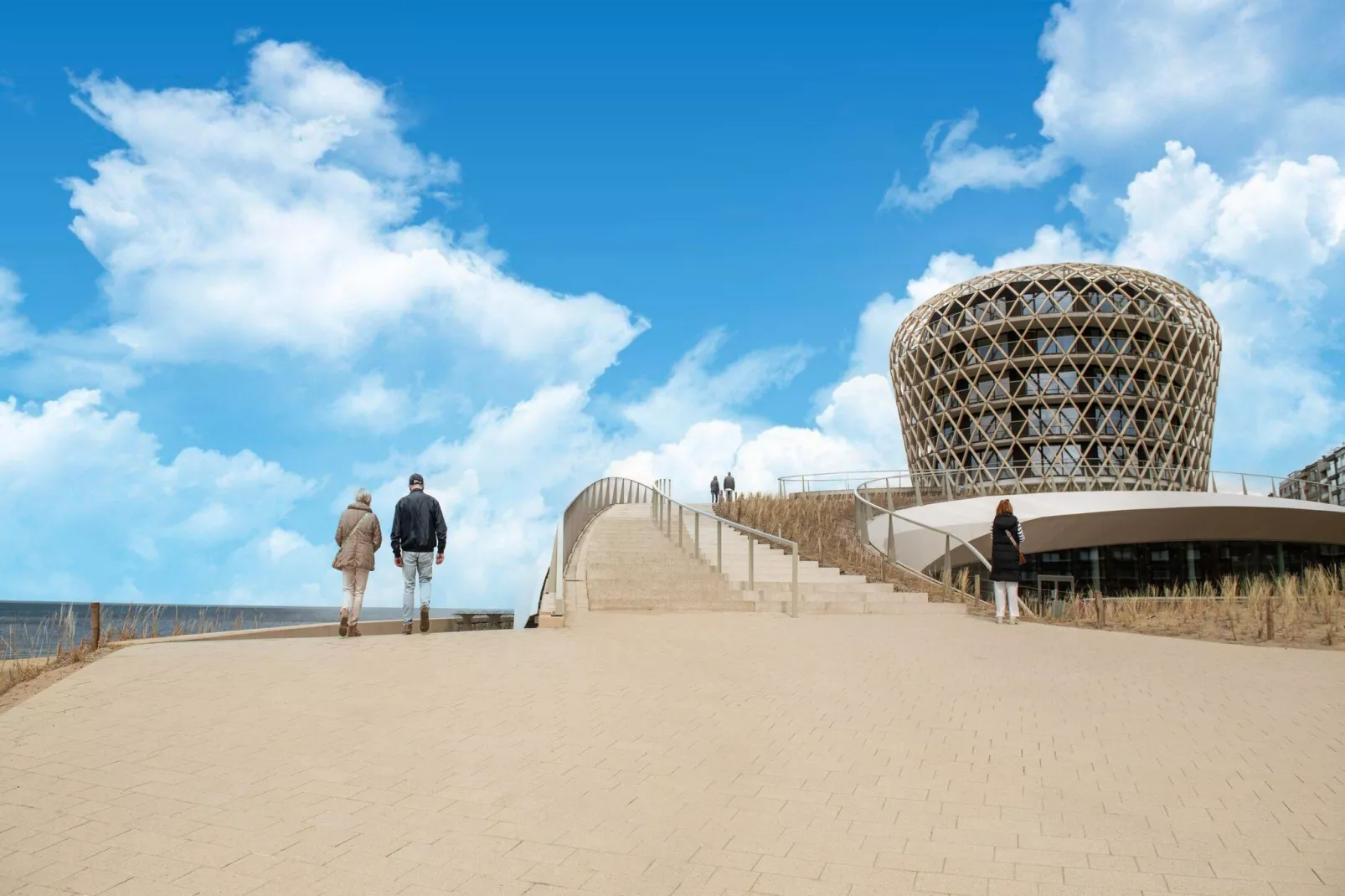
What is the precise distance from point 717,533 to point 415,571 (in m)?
6.38

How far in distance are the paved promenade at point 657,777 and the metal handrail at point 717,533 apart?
4.61m

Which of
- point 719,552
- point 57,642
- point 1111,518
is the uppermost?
point 1111,518

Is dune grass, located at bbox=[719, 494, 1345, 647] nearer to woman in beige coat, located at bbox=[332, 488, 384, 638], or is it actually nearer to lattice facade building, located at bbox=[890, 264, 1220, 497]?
woman in beige coat, located at bbox=[332, 488, 384, 638]

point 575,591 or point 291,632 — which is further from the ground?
A: point 575,591

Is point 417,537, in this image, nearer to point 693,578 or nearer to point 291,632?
point 291,632

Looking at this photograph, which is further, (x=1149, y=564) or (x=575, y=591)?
(x=1149, y=564)

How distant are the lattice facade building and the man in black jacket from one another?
3606cm

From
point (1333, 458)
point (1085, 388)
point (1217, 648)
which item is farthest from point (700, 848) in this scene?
point (1333, 458)

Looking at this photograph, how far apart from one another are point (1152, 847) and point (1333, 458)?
215 ft

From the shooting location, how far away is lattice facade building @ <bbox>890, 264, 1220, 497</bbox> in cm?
4431

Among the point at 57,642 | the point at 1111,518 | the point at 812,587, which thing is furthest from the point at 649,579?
the point at 1111,518

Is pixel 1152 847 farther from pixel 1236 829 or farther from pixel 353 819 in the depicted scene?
pixel 353 819

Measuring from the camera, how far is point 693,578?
13.8 metres

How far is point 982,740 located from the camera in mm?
5199
